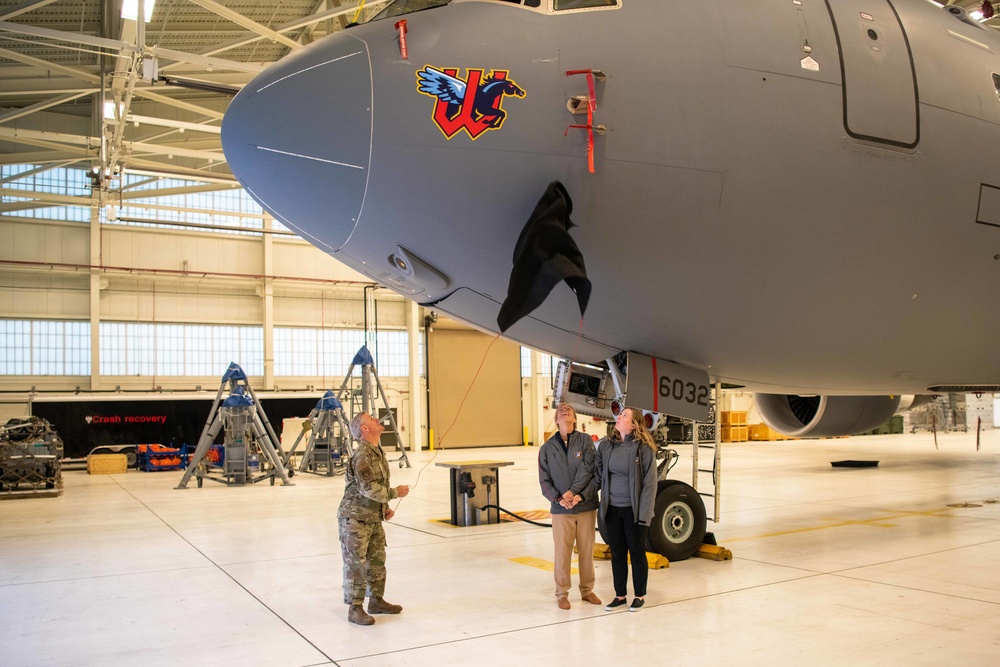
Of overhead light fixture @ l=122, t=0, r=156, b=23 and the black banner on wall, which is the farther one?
the black banner on wall

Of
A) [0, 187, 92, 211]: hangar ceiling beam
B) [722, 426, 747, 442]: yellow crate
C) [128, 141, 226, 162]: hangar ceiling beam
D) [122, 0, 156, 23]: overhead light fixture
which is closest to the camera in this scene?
[122, 0, 156, 23]: overhead light fixture

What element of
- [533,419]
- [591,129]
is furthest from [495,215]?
[533,419]

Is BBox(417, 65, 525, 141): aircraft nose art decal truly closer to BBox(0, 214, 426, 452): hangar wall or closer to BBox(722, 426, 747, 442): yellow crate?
BBox(0, 214, 426, 452): hangar wall

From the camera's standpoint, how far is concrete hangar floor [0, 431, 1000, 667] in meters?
5.96

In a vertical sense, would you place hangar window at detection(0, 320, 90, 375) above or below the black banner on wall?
above

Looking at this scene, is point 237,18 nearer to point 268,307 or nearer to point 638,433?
point 638,433

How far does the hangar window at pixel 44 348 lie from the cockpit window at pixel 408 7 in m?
30.2

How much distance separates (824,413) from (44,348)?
1175 inches

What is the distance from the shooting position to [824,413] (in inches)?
452

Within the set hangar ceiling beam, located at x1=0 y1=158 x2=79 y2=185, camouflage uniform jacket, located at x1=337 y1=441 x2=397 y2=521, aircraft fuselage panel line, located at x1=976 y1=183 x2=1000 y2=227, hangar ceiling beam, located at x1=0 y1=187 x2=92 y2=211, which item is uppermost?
hangar ceiling beam, located at x1=0 y1=158 x2=79 y2=185

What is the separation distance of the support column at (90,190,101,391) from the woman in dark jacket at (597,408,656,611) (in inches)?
1165

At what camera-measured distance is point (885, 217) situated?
7016 millimetres

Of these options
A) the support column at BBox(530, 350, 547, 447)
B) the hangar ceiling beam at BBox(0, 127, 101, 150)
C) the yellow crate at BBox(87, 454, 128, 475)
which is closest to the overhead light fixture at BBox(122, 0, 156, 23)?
the hangar ceiling beam at BBox(0, 127, 101, 150)

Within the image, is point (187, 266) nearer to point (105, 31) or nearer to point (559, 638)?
point (105, 31)
